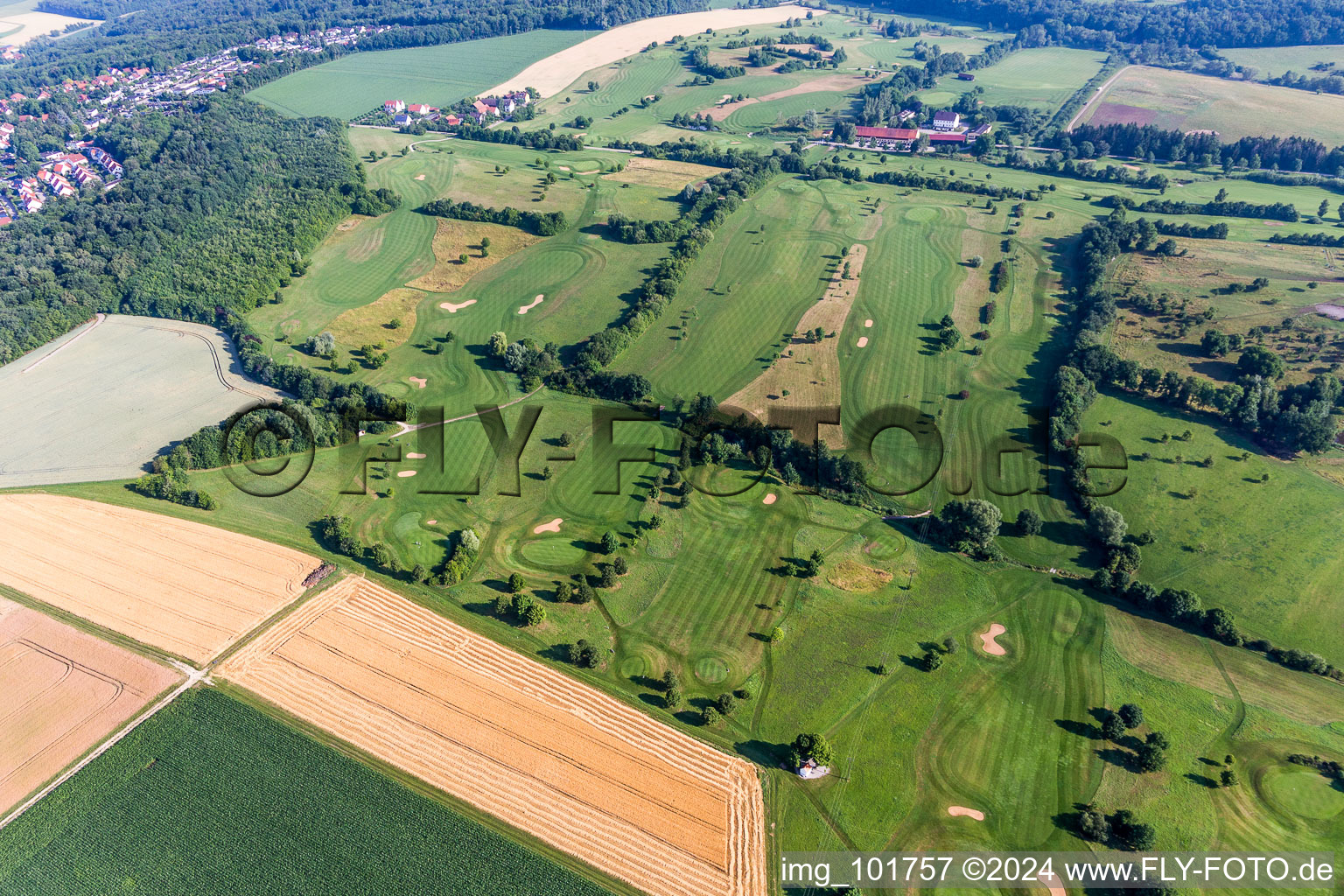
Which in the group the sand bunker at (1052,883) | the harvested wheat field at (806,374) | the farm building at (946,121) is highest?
the farm building at (946,121)

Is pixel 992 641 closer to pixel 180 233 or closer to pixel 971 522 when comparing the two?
pixel 971 522

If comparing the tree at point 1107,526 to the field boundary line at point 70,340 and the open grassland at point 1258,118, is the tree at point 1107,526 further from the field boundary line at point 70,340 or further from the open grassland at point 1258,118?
the open grassland at point 1258,118

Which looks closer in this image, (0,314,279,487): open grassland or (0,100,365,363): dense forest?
(0,314,279,487): open grassland

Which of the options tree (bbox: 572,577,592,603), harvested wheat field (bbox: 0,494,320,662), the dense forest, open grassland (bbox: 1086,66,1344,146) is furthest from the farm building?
harvested wheat field (bbox: 0,494,320,662)

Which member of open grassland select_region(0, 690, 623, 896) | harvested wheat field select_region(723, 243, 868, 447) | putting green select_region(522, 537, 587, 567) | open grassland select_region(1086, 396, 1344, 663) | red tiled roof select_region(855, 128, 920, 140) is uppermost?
red tiled roof select_region(855, 128, 920, 140)

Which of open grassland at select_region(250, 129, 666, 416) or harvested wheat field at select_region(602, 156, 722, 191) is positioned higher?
harvested wheat field at select_region(602, 156, 722, 191)

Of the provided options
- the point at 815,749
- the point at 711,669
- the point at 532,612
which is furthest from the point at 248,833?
the point at 815,749

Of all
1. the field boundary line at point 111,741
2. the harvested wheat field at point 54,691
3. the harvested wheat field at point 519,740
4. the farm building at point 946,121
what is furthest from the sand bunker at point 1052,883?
the farm building at point 946,121

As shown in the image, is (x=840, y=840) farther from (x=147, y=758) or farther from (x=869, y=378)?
(x=869, y=378)

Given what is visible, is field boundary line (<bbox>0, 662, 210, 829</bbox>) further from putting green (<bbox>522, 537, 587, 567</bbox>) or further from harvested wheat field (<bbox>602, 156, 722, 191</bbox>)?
harvested wheat field (<bbox>602, 156, 722, 191</bbox>)
